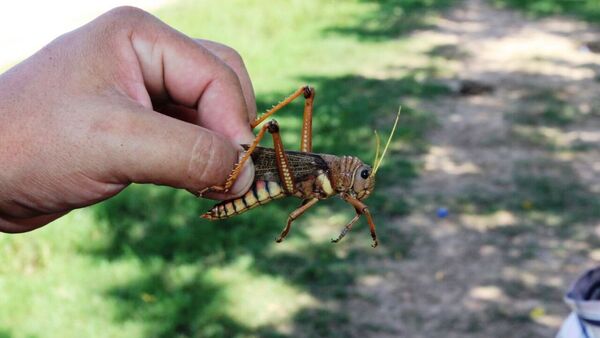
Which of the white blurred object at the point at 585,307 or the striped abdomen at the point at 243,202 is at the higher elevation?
the striped abdomen at the point at 243,202

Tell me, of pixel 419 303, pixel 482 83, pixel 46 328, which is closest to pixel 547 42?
pixel 482 83

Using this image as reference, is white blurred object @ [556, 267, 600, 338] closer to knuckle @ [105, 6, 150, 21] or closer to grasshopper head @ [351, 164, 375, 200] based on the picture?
grasshopper head @ [351, 164, 375, 200]

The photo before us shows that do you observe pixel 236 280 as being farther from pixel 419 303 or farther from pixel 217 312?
pixel 419 303

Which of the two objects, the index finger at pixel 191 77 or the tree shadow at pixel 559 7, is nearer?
the index finger at pixel 191 77

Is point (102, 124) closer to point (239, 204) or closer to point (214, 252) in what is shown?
point (239, 204)

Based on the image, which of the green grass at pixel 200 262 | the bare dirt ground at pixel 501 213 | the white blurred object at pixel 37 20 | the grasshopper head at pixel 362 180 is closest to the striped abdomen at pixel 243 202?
the grasshopper head at pixel 362 180

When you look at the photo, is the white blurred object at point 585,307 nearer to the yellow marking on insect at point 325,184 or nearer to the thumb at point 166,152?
the yellow marking on insect at point 325,184

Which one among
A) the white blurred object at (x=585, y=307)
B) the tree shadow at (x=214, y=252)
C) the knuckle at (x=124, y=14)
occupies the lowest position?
the tree shadow at (x=214, y=252)
